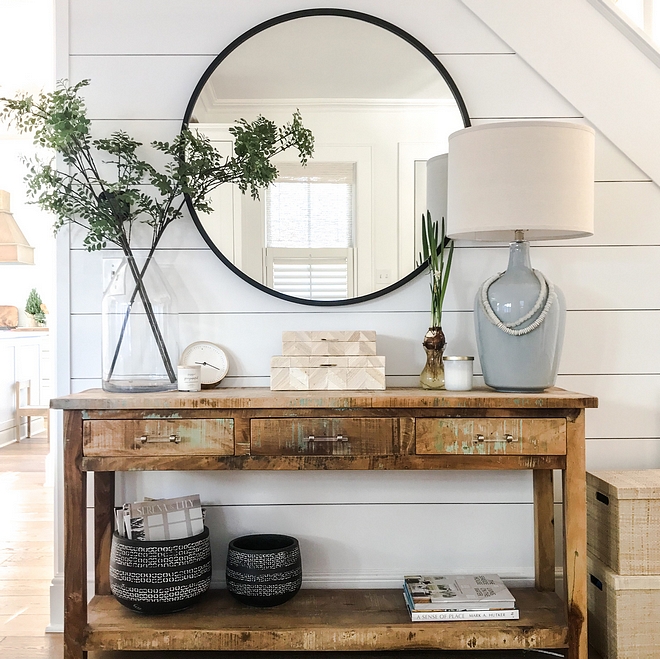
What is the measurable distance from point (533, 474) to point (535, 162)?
1.00 metres

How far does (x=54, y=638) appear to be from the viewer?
1999 mm

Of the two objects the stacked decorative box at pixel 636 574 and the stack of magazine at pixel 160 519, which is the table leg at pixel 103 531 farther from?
the stacked decorative box at pixel 636 574

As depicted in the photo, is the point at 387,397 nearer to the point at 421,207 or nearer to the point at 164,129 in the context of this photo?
the point at 421,207

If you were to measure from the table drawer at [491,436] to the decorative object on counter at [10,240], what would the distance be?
4.75 meters

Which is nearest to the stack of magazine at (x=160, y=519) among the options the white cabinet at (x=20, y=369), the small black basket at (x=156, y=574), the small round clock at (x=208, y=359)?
the small black basket at (x=156, y=574)

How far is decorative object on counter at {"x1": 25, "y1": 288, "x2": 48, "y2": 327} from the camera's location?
19.1ft

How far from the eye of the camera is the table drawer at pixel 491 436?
1700 millimetres

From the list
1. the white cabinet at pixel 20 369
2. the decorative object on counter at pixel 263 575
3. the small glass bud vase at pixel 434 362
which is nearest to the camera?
the decorative object on counter at pixel 263 575

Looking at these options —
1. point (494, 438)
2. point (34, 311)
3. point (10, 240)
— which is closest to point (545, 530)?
point (494, 438)

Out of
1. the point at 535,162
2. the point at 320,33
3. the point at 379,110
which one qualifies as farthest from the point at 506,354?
the point at 320,33

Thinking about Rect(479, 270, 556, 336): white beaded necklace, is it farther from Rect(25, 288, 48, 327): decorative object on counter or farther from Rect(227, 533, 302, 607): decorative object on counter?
Rect(25, 288, 48, 327): decorative object on counter

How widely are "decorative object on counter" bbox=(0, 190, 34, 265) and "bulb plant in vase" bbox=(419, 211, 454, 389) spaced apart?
442 centimetres

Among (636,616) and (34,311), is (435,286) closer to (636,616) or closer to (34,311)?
(636,616)

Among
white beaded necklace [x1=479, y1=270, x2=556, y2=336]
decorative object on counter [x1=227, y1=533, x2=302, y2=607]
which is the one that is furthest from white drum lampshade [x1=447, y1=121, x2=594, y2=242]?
decorative object on counter [x1=227, y1=533, x2=302, y2=607]
